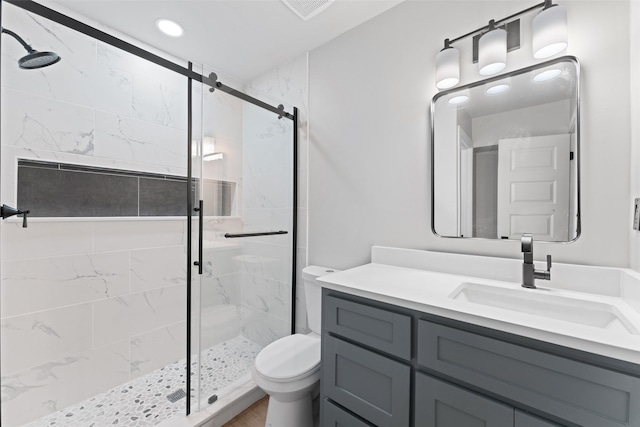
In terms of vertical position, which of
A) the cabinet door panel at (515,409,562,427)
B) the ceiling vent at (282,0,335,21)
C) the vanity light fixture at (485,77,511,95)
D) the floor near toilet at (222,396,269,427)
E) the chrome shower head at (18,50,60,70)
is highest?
the ceiling vent at (282,0,335,21)

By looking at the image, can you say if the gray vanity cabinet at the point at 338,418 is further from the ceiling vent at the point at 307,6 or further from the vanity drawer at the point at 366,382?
the ceiling vent at the point at 307,6

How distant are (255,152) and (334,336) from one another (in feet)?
4.11

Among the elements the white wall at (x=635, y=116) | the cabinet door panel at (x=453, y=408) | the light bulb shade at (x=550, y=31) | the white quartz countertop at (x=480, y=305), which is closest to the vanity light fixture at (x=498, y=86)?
the light bulb shade at (x=550, y=31)

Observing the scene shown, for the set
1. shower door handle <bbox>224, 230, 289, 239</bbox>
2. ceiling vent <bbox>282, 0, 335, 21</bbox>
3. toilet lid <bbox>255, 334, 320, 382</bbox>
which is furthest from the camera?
shower door handle <bbox>224, 230, 289, 239</bbox>

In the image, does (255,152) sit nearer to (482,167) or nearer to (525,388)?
(482,167)

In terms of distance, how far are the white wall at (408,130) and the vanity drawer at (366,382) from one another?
68cm

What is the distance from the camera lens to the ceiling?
158cm

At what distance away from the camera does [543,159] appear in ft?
3.86

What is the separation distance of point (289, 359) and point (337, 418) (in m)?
0.40

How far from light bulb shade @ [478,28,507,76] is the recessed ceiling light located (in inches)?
68.9

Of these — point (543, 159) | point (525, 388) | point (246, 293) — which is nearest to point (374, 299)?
point (525, 388)

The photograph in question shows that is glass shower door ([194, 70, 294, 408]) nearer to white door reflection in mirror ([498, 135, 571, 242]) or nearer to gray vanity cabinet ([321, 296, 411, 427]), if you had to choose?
gray vanity cabinet ([321, 296, 411, 427])

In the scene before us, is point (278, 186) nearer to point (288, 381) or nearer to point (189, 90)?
point (189, 90)

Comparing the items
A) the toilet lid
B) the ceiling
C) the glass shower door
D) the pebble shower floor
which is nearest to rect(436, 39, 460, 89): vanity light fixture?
the ceiling
